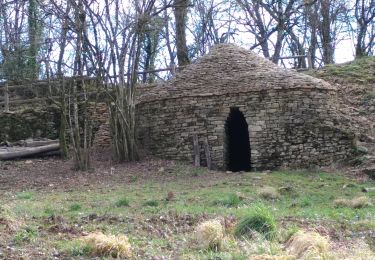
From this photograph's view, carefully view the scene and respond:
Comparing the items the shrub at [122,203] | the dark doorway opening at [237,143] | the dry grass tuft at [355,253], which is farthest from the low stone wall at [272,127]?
the dry grass tuft at [355,253]

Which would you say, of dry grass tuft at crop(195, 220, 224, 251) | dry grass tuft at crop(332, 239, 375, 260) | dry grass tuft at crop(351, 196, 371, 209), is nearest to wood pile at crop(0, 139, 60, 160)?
dry grass tuft at crop(351, 196, 371, 209)

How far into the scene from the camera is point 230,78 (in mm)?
17172

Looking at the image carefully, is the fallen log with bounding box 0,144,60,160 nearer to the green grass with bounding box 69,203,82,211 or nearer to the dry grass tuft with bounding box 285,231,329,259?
the green grass with bounding box 69,203,82,211

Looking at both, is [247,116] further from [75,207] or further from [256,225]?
[256,225]

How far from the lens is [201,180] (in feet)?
46.3

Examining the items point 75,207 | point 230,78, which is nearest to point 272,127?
point 230,78

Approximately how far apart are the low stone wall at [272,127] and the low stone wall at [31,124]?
5370 mm

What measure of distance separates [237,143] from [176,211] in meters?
9.41

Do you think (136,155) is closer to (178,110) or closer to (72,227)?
(178,110)

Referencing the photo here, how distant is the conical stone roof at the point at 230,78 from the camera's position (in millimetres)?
16609

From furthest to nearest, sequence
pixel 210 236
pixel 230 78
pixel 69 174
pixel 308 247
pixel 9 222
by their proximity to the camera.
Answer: pixel 230 78 < pixel 69 174 < pixel 9 222 < pixel 210 236 < pixel 308 247

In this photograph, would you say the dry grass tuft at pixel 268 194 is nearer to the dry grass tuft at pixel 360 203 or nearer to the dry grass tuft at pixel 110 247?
the dry grass tuft at pixel 360 203

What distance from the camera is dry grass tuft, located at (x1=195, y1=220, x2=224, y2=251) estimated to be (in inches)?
250

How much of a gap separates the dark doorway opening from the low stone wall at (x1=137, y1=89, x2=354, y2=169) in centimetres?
80
